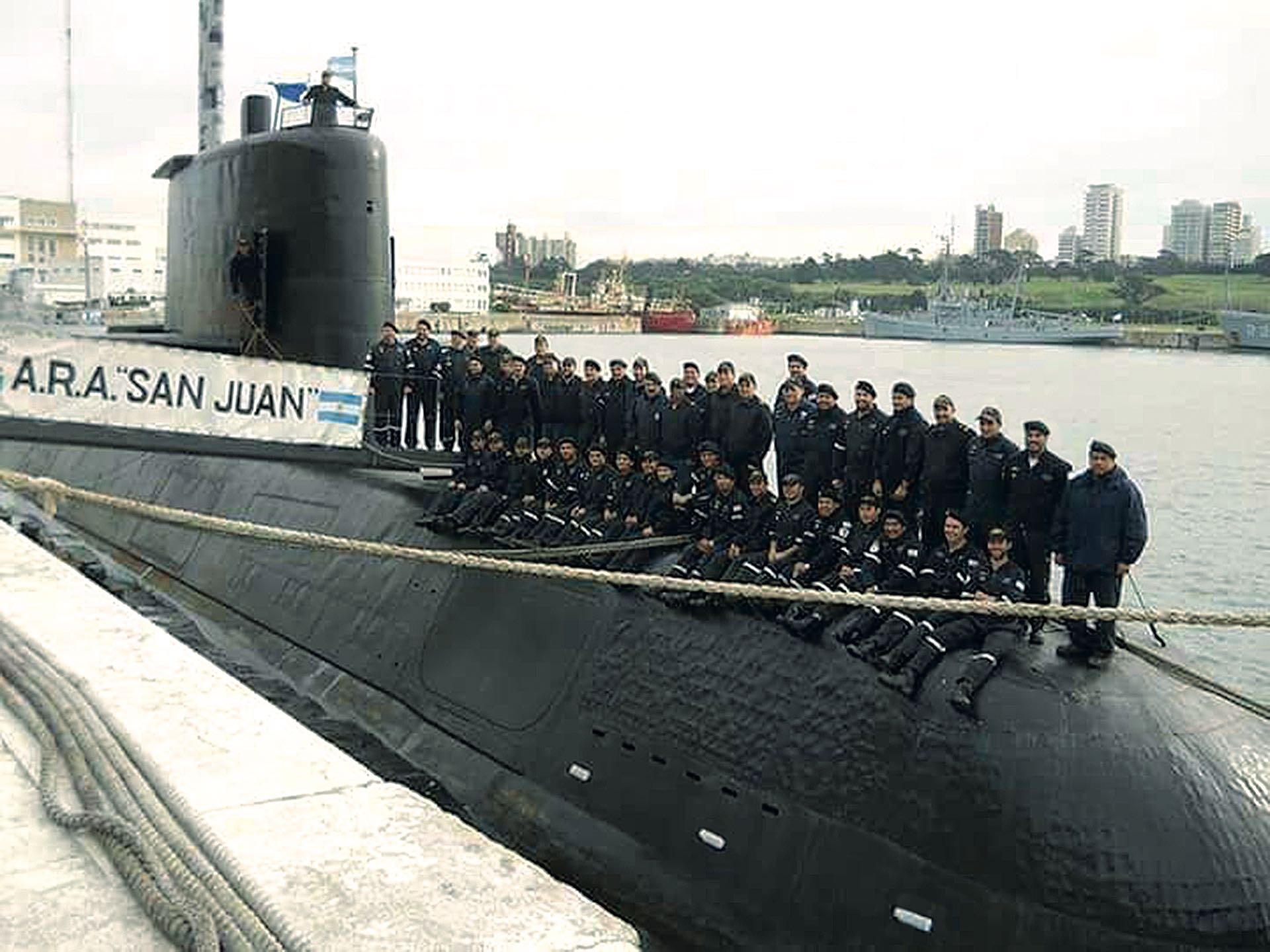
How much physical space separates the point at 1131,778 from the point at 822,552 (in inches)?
100

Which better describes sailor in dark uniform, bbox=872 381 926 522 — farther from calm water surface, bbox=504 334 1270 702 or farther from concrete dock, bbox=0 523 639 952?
concrete dock, bbox=0 523 639 952

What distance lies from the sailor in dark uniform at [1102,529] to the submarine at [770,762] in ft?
2.50

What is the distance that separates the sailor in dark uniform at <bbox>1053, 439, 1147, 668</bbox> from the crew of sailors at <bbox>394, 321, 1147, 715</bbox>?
0.04 ft

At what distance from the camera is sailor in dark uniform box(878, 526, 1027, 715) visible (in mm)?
6238

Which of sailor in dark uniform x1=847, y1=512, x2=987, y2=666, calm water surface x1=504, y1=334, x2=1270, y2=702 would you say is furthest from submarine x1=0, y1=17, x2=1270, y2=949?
calm water surface x1=504, y1=334, x2=1270, y2=702

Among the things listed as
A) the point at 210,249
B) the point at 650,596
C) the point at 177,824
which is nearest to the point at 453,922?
the point at 177,824

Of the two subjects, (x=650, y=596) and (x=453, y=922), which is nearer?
(x=453, y=922)

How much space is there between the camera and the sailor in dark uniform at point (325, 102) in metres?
12.9

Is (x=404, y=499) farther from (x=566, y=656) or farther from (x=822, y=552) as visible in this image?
(x=822, y=552)

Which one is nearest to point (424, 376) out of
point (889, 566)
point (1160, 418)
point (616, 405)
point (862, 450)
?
point (616, 405)

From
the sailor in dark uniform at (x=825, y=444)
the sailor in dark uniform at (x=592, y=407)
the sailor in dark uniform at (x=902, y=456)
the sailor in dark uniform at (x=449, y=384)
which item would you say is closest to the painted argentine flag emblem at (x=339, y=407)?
the sailor in dark uniform at (x=449, y=384)

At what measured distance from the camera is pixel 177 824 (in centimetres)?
271

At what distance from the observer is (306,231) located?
12734mm

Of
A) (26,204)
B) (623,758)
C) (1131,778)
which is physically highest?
(26,204)
